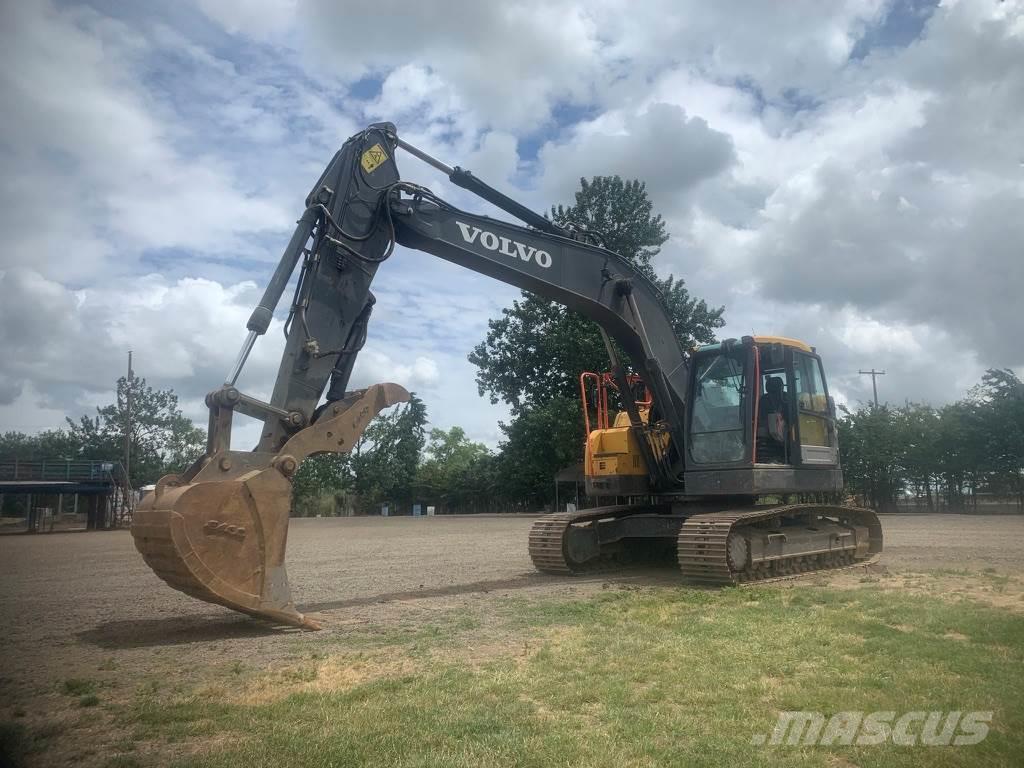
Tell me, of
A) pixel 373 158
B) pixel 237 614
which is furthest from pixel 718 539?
pixel 373 158

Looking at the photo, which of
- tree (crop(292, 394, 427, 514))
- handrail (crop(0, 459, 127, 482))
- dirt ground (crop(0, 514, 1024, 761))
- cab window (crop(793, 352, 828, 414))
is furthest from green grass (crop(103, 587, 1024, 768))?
tree (crop(292, 394, 427, 514))

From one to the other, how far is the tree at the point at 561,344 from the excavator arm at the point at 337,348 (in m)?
22.6

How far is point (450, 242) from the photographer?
977 centimetres

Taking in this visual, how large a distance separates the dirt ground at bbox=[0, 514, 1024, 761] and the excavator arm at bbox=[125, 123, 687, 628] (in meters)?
0.72

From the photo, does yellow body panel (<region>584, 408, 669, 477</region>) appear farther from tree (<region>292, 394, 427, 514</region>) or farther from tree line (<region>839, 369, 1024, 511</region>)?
tree (<region>292, 394, 427, 514</region>)

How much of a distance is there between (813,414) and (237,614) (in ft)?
27.0

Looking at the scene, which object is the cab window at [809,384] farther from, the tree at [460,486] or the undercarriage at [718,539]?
the tree at [460,486]

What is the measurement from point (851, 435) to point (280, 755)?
126 feet

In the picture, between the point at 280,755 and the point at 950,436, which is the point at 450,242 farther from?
the point at 950,436

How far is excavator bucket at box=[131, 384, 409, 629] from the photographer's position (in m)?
6.72

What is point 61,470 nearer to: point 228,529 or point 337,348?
point 337,348

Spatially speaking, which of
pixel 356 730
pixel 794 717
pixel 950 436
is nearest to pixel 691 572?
pixel 794 717

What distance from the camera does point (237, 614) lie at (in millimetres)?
8672

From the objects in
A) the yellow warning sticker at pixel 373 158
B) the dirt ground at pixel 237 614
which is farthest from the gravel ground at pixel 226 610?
the yellow warning sticker at pixel 373 158
